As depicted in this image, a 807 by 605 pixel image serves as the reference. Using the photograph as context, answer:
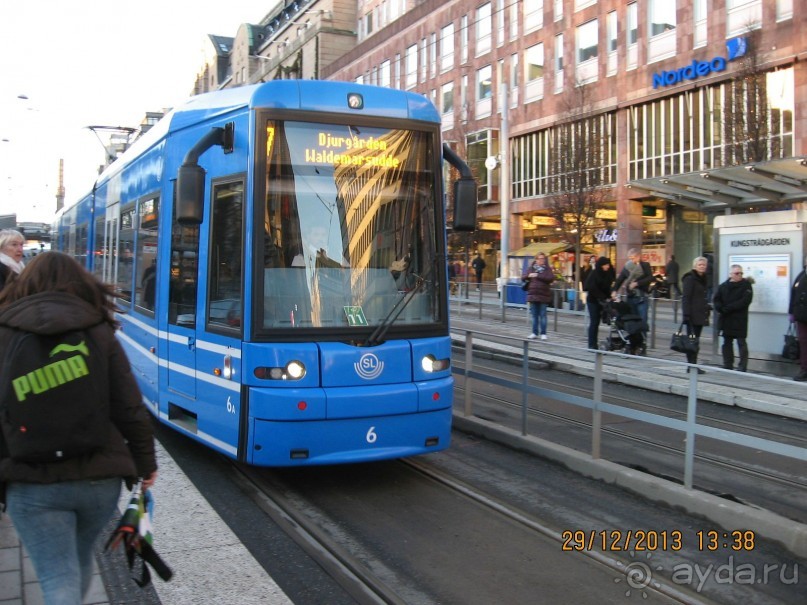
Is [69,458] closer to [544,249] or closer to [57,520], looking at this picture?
[57,520]

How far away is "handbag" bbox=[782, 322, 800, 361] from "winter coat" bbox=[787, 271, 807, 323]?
0.64 m

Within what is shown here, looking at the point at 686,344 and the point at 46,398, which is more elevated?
the point at 46,398

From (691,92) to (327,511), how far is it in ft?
94.0

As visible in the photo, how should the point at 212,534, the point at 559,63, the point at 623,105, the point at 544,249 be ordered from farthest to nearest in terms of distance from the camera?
the point at 544,249
the point at 559,63
the point at 623,105
the point at 212,534

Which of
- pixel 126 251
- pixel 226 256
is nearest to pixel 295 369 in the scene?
pixel 226 256

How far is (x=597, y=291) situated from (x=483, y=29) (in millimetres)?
32419

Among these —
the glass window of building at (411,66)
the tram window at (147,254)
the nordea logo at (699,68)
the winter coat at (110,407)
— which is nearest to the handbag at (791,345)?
the tram window at (147,254)

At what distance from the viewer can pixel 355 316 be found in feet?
19.2

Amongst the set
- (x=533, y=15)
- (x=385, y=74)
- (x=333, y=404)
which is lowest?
(x=333, y=404)

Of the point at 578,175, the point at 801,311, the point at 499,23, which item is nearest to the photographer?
the point at 801,311

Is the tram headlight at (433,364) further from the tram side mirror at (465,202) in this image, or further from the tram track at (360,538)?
the tram side mirror at (465,202)

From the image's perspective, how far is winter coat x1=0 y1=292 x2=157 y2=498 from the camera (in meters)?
2.67

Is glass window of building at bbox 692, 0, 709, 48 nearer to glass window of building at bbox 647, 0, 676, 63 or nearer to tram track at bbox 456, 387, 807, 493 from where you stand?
glass window of building at bbox 647, 0, 676, 63

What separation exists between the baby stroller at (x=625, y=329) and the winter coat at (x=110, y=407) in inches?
430
